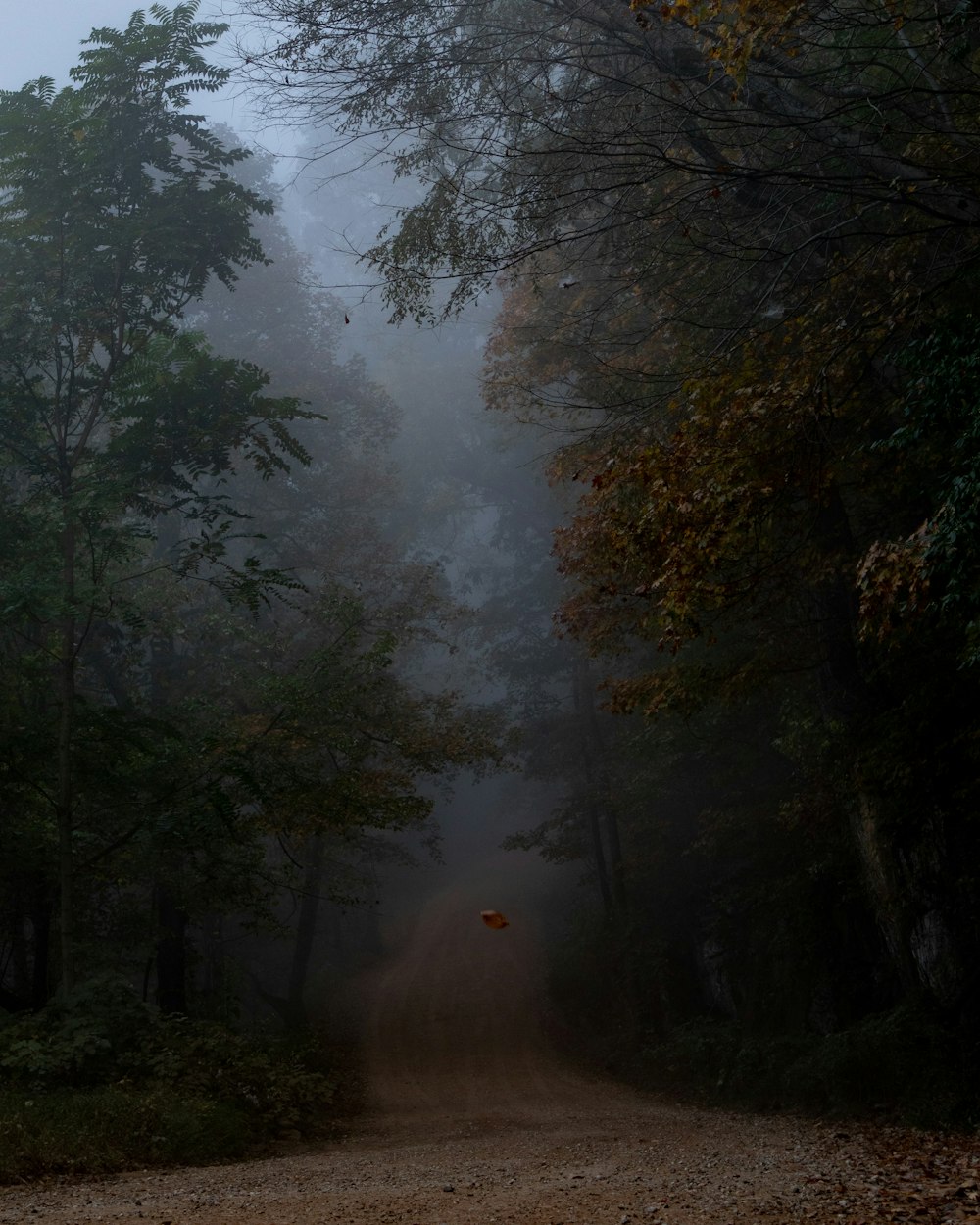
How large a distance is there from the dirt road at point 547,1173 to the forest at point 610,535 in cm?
97

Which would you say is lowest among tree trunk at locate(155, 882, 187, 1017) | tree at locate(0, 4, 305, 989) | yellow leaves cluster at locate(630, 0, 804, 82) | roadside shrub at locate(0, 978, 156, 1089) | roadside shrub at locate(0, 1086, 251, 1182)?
roadside shrub at locate(0, 1086, 251, 1182)

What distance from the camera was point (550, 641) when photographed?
27.4 meters

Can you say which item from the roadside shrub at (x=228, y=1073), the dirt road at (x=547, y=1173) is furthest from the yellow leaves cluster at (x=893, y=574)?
the roadside shrub at (x=228, y=1073)

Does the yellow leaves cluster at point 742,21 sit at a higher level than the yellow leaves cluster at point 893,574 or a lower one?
higher

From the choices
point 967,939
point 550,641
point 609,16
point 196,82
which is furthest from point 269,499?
point 967,939

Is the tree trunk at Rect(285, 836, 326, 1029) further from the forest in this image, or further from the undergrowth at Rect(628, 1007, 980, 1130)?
the undergrowth at Rect(628, 1007, 980, 1130)

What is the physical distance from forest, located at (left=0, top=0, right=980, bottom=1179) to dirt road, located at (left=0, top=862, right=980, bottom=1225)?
97cm

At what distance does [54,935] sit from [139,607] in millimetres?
5572

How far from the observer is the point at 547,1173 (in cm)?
738

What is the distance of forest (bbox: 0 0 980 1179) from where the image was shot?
762cm

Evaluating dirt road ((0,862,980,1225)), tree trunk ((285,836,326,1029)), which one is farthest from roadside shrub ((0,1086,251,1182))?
tree trunk ((285,836,326,1029))

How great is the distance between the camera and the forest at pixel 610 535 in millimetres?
7621

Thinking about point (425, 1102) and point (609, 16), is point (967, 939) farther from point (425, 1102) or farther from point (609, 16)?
point (609, 16)

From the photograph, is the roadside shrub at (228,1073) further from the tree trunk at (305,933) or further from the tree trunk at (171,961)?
the tree trunk at (305,933)
